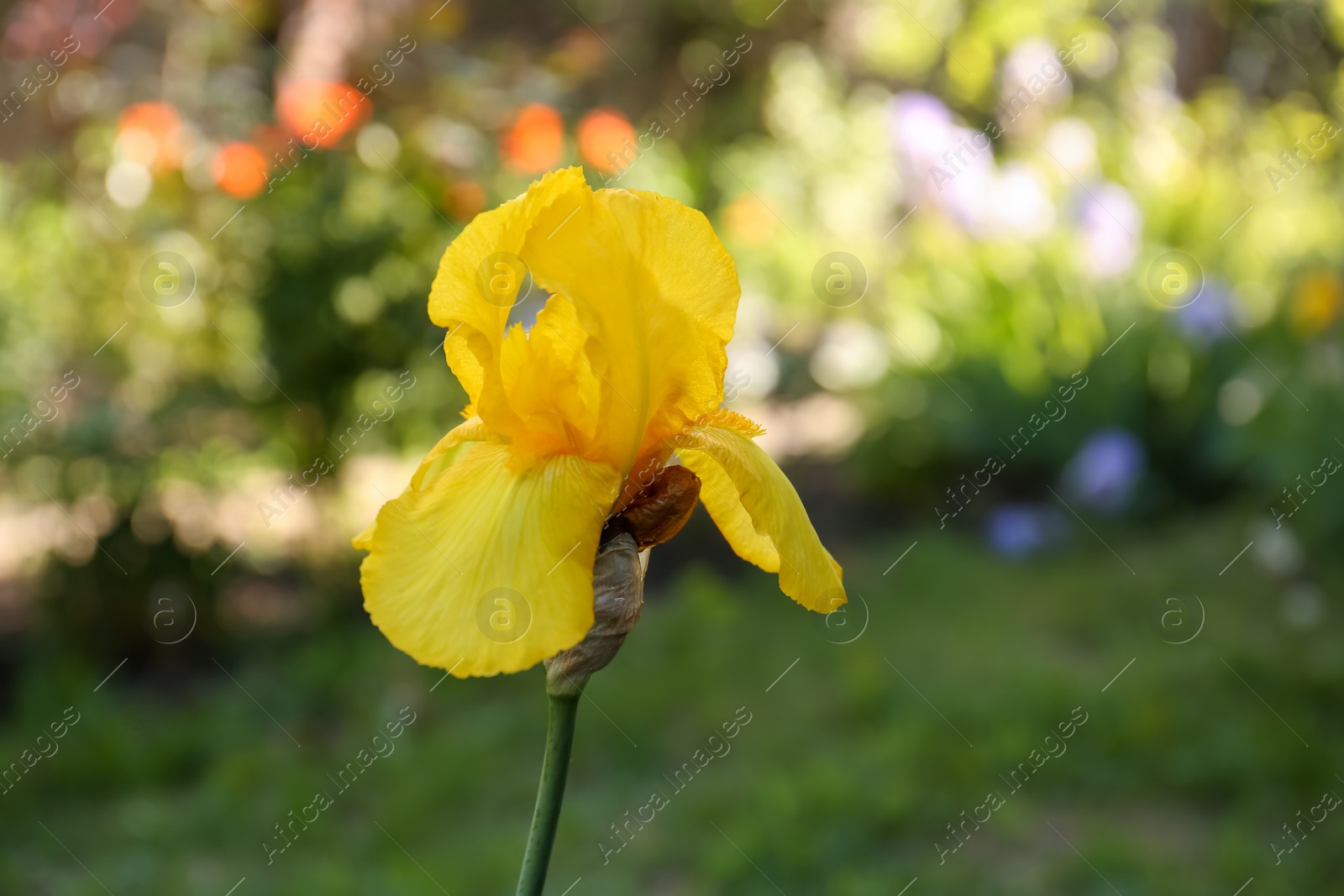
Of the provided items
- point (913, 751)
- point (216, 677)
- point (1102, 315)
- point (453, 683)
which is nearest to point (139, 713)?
point (216, 677)

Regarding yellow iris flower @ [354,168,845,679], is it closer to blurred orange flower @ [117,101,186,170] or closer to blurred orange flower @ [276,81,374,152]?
blurred orange flower @ [276,81,374,152]

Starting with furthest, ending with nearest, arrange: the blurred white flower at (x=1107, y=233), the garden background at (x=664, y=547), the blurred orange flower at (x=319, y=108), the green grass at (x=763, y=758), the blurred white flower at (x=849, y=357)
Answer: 1. the blurred white flower at (x=849, y=357)
2. the blurred white flower at (x=1107, y=233)
3. the blurred orange flower at (x=319, y=108)
4. the garden background at (x=664, y=547)
5. the green grass at (x=763, y=758)

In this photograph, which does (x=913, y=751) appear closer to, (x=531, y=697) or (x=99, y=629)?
(x=531, y=697)

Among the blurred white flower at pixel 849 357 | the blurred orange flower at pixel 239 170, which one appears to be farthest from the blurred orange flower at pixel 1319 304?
the blurred orange flower at pixel 239 170

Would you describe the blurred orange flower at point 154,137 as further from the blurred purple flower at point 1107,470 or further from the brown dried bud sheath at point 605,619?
the blurred purple flower at point 1107,470

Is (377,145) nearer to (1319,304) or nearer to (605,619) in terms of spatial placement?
(605,619)
